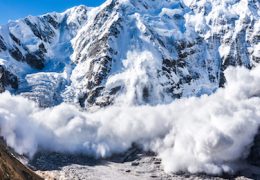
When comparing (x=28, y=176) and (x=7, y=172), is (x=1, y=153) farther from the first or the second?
(x=7, y=172)

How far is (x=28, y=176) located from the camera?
Answer: 18538 centimetres

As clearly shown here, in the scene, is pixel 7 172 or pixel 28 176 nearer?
pixel 7 172

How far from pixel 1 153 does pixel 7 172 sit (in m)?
24.3

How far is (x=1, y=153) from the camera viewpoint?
185 m

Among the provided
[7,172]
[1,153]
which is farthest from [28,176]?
[7,172]

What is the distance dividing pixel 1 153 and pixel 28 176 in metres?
10.3

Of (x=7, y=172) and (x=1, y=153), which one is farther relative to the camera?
(x=1, y=153)

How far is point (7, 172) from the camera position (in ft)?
530

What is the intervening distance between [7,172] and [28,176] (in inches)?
957
